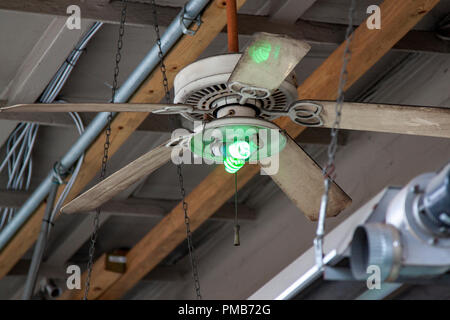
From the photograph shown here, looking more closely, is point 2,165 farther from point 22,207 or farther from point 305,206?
point 305,206

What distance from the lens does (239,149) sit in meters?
2.42

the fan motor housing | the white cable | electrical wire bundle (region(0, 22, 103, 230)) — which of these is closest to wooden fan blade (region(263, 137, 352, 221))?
the fan motor housing

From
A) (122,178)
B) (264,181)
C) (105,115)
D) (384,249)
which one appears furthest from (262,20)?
(384,249)

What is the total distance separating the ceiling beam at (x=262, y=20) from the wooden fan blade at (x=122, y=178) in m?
0.86

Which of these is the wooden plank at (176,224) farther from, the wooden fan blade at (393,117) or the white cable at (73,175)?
the wooden fan blade at (393,117)

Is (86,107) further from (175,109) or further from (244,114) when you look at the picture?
(244,114)

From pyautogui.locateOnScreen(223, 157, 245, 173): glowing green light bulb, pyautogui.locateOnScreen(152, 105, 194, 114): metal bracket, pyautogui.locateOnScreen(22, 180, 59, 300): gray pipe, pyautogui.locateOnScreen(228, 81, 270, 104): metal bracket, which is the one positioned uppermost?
pyautogui.locateOnScreen(22, 180, 59, 300): gray pipe

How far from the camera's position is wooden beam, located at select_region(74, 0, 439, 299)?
319cm

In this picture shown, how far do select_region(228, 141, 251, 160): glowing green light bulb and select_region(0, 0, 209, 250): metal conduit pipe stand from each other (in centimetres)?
82

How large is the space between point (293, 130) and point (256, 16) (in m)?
0.56

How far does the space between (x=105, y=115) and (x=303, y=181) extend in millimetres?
1356

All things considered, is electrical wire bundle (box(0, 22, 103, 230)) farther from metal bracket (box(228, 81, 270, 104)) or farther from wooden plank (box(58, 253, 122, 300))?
metal bracket (box(228, 81, 270, 104))

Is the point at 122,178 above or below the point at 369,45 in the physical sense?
below
